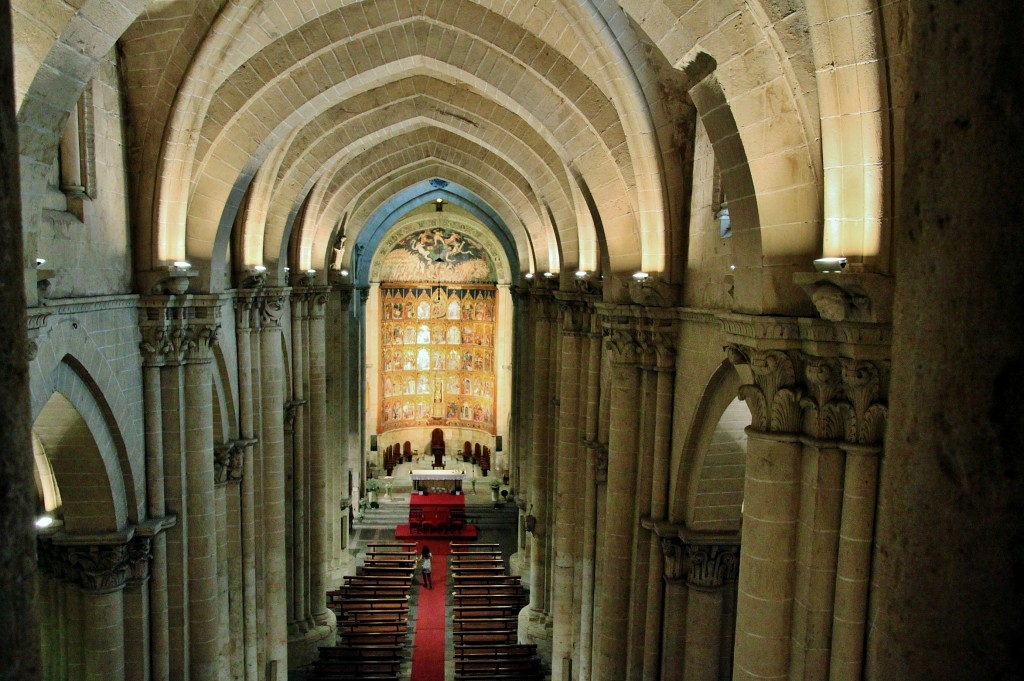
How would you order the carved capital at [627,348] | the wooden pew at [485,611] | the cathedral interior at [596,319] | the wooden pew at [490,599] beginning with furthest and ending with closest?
the wooden pew at [490,599]
the wooden pew at [485,611]
the carved capital at [627,348]
the cathedral interior at [596,319]

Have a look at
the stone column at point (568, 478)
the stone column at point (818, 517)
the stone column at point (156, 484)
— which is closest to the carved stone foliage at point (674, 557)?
the stone column at point (818, 517)

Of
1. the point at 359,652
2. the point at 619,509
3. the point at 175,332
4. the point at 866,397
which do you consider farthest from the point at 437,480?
the point at 866,397

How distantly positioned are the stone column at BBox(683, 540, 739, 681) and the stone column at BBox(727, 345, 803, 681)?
3766 millimetres

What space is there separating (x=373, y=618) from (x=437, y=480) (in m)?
11.5

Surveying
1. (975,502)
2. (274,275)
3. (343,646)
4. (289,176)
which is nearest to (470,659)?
(343,646)

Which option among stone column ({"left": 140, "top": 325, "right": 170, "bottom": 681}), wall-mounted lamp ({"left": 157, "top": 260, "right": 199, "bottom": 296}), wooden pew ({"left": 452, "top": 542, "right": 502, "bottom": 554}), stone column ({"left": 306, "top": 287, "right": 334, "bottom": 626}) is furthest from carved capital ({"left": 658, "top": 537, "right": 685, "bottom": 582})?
wooden pew ({"left": 452, "top": 542, "right": 502, "bottom": 554})

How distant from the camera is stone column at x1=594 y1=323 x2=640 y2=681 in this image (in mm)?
11891

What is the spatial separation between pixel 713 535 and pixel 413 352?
29.6 meters

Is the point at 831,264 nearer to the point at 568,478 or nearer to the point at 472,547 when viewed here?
the point at 568,478

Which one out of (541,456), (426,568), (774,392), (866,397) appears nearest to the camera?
(866,397)

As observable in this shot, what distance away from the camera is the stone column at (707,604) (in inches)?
422

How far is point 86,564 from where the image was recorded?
1008 cm

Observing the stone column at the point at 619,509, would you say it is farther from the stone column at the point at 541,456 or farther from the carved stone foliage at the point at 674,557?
the stone column at the point at 541,456

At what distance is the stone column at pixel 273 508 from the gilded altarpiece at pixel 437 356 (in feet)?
70.7
